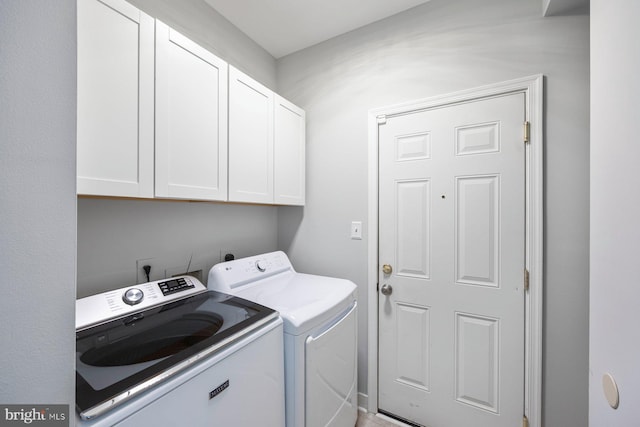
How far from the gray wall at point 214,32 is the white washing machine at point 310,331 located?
4.65ft

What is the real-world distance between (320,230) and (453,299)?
3.34 feet

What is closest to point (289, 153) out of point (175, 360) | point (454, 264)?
point (454, 264)

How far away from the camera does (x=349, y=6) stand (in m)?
1.67

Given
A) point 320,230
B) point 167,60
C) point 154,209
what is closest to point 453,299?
point 320,230

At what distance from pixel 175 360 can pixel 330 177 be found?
4.92 ft

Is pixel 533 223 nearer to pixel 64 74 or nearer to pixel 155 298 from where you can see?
pixel 64 74

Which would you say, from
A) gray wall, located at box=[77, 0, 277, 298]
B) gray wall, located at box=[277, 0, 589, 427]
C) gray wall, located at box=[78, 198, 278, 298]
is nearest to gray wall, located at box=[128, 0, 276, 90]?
gray wall, located at box=[77, 0, 277, 298]

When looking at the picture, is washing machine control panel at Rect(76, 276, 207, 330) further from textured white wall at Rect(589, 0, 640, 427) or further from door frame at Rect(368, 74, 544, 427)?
door frame at Rect(368, 74, 544, 427)

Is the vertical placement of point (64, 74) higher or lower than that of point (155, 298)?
higher

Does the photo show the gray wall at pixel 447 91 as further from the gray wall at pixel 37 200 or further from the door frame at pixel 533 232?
the gray wall at pixel 37 200

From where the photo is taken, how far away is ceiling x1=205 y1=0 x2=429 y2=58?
1641 millimetres

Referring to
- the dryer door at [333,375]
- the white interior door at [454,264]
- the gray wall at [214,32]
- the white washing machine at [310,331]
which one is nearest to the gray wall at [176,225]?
the gray wall at [214,32]

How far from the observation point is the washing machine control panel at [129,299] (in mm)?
994

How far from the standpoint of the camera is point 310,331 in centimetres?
120
